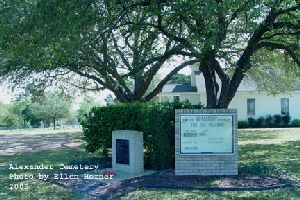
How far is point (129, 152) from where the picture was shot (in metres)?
13.1

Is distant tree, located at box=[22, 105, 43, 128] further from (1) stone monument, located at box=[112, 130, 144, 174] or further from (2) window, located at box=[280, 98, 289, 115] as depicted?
(1) stone monument, located at box=[112, 130, 144, 174]

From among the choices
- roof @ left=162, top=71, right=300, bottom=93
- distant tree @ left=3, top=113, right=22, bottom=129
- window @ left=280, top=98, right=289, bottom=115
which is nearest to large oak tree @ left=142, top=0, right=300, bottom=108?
roof @ left=162, top=71, right=300, bottom=93

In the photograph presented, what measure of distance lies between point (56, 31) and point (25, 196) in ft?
14.1

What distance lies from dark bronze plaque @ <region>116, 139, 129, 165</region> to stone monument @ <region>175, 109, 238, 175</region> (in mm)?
1929

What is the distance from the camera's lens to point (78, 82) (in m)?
30.4

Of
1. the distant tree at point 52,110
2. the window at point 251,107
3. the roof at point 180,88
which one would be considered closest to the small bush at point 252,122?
the window at point 251,107

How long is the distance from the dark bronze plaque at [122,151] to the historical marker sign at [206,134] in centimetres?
205

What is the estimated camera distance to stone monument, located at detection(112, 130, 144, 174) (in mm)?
12898

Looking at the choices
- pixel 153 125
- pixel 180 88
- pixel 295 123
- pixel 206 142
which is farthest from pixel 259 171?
pixel 180 88

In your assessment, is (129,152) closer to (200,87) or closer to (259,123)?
(259,123)

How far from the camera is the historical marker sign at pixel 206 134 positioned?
39.0 feet

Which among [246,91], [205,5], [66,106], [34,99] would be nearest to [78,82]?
[34,99]

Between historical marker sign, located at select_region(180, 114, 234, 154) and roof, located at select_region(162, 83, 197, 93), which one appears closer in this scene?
historical marker sign, located at select_region(180, 114, 234, 154)

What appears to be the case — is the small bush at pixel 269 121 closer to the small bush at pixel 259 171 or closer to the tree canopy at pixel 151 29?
the tree canopy at pixel 151 29
